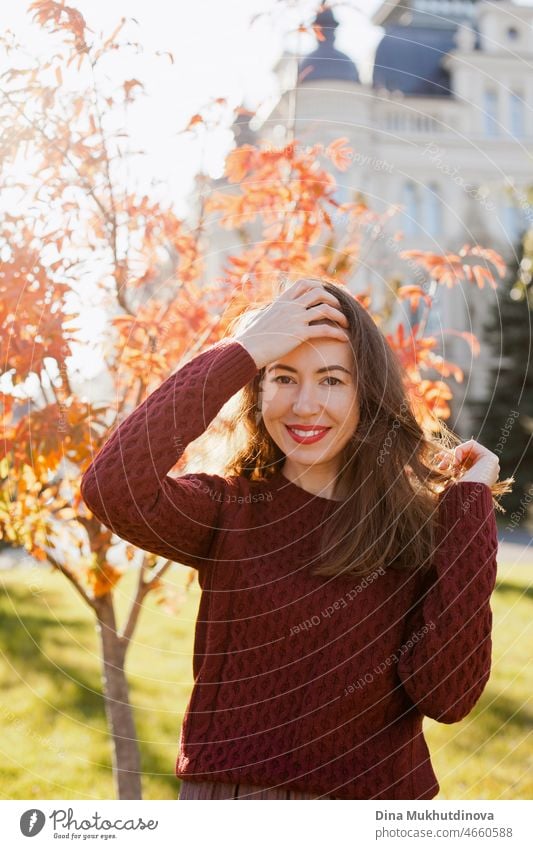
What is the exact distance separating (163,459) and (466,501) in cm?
67

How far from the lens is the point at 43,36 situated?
2791mm

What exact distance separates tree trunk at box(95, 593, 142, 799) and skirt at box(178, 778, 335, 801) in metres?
1.43

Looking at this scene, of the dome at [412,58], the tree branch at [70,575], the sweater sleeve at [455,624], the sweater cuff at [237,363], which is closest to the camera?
the sweater sleeve at [455,624]

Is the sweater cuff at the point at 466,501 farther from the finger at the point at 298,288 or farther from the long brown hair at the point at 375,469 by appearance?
the finger at the point at 298,288

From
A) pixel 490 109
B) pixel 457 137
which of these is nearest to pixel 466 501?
pixel 457 137

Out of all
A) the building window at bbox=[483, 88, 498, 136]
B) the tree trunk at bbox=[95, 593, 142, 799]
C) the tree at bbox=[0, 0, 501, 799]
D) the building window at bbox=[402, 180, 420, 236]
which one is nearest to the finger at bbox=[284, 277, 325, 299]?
the tree at bbox=[0, 0, 501, 799]

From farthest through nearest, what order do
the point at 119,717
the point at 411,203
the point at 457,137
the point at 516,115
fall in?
the point at 516,115 → the point at 411,203 → the point at 457,137 → the point at 119,717

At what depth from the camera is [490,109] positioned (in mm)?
22828

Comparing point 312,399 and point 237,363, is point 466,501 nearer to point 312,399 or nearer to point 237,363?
point 312,399

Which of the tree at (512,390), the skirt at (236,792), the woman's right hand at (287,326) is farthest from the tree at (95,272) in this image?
the tree at (512,390)

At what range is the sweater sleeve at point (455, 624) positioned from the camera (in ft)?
6.40

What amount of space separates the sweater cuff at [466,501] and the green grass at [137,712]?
5.50 ft
